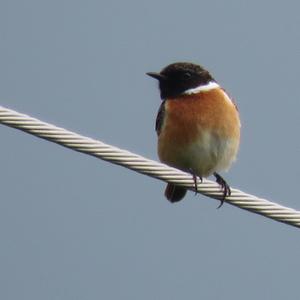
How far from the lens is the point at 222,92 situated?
307 inches

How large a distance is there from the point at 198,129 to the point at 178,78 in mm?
772

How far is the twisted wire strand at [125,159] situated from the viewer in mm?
4914

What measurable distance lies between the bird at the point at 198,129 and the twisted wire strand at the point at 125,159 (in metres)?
1.65

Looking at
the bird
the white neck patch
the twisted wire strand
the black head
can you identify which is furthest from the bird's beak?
the twisted wire strand

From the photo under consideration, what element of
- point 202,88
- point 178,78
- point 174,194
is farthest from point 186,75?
point 174,194

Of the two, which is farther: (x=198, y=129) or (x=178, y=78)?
(x=178, y=78)

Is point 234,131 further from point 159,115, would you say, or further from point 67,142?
point 67,142

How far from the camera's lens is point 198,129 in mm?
7344

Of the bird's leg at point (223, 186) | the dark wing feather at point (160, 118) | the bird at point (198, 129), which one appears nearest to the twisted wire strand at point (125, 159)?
the bird's leg at point (223, 186)

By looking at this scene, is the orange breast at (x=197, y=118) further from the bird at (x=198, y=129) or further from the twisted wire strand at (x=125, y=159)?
the twisted wire strand at (x=125, y=159)

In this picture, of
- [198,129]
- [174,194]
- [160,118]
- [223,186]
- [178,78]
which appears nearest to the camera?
[223,186]

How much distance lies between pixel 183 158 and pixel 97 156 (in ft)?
8.16

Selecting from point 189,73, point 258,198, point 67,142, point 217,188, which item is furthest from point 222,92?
point 67,142

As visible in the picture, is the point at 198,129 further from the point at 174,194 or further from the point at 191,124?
the point at 174,194
